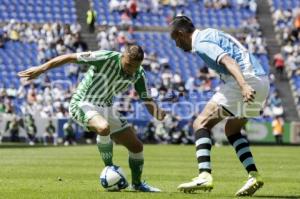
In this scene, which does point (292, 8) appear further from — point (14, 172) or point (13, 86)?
point (14, 172)

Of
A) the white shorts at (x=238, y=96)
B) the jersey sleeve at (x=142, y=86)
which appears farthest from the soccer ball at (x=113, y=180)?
the white shorts at (x=238, y=96)

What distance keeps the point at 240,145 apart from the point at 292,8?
39.4 m

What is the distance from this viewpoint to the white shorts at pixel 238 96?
36.4 ft

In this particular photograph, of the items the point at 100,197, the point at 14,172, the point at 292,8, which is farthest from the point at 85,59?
the point at 292,8

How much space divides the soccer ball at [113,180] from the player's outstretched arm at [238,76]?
2.49 metres

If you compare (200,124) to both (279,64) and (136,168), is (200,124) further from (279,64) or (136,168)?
(279,64)

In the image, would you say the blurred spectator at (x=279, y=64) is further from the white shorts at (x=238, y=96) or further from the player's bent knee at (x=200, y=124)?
the player's bent knee at (x=200, y=124)

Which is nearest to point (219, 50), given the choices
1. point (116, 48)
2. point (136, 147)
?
point (136, 147)

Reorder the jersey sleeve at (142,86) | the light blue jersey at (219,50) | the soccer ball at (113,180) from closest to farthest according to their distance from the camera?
the light blue jersey at (219,50) → the soccer ball at (113,180) → the jersey sleeve at (142,86)

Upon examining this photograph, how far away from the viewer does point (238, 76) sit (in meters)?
10.4

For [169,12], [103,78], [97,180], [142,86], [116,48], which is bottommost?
[97,180]

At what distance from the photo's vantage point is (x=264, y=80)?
1132 centimetres

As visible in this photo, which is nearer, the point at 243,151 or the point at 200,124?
the point at 200,124

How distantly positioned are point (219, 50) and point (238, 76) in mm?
643
